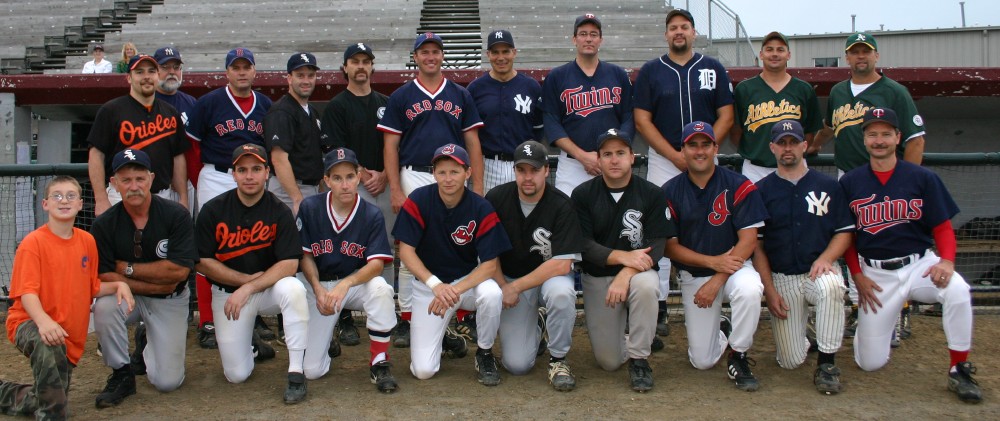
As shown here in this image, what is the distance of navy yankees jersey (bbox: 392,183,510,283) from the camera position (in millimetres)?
4297

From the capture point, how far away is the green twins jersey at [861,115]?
4734mm

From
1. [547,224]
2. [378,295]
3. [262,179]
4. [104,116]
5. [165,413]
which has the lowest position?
[165,413]

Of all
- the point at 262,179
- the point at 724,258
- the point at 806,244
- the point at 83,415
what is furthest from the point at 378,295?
the point at 806,244

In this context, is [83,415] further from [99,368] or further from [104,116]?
[104,116]

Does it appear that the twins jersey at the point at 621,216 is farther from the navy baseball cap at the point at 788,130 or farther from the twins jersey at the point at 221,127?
the twins jersey at the point at 221,127

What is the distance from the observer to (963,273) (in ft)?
23.1

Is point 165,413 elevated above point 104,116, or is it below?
below

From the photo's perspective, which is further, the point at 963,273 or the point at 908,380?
the point at 963,273

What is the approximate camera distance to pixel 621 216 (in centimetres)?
434

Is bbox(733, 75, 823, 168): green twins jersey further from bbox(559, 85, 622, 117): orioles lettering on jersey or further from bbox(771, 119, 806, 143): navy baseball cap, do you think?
bbox(559, 85, 622, 117): orioles lettering on jersey

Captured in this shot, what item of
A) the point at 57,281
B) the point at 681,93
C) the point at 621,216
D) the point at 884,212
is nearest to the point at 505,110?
the point at 681,93

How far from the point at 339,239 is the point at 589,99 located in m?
1.77

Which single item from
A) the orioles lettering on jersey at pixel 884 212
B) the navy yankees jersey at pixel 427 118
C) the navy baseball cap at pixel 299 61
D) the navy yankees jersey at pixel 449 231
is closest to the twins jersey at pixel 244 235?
the navy yankees jersey at pixel 449 231

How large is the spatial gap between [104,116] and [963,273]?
6.83 meters
